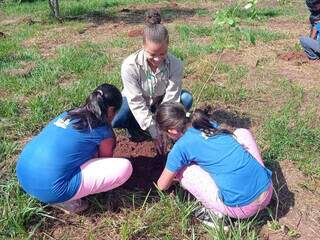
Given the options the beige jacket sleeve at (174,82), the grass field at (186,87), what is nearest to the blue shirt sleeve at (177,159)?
the grass field at (186,87)

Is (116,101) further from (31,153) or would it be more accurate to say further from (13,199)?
(13,199)

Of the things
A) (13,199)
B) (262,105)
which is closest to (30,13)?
(262,105)

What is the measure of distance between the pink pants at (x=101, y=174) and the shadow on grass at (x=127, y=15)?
292 inches

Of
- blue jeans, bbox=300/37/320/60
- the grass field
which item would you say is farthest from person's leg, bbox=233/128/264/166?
blue jeans, bbox=300/37/320/60

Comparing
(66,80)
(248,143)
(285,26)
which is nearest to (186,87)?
(66,80)

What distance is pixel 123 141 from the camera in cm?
406

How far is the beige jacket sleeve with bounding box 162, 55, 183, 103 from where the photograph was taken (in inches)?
148

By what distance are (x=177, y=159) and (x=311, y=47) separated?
14.4ft

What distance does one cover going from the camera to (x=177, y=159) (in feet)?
9.36

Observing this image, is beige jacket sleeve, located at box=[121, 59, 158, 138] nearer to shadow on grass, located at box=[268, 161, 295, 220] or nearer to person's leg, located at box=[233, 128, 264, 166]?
person's leg, located at box=[233, 128, 264, 166]

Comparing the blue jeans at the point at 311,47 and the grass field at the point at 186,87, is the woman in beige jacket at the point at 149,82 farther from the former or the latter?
the blue jeans at the point at 311,47

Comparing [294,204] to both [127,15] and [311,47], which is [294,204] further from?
[127,15]

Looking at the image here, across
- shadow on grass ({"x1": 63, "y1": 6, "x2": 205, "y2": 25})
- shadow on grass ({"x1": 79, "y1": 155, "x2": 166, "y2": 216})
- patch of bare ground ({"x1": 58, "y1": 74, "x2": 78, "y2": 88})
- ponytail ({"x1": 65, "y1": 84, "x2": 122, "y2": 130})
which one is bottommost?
shadow on grass ({"x1": 63, "y1": 6, "x2": 205, "y2": 25})

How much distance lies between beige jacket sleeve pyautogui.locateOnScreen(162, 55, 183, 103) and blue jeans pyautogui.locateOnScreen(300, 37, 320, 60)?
3377mm
